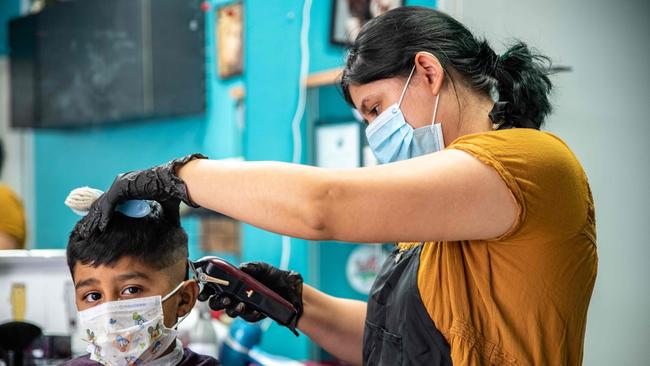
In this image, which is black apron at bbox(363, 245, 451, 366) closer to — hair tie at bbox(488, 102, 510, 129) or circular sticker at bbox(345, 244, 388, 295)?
hair tie at bbox(488, 102, 510, 129)

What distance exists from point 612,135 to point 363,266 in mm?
1236

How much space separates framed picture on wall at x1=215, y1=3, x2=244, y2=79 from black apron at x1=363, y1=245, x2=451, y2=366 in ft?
7.28

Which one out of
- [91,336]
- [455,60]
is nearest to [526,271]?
[455,60]

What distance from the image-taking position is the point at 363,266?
2.87 metres

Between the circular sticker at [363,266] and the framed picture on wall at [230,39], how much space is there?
3.87 feet

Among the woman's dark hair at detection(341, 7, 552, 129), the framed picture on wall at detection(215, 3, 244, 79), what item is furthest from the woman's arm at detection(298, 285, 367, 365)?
the framed picture on wall at detection(215, 3, 244, 79)

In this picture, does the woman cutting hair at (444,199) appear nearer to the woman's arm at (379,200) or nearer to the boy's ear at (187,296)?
the woman's arm at (379,200)

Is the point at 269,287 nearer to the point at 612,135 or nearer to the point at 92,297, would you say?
the point at 92,297

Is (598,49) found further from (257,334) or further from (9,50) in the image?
(9,50)

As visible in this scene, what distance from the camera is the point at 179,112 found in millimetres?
3947

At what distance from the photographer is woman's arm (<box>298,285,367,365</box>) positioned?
1.53 meters

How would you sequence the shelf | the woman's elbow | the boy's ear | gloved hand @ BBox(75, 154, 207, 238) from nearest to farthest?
the woman's elbow → gloved hand @ BBox(75, 154, 207, 238) → the boy's ear → the shelf

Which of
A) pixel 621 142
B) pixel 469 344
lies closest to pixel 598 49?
pixel 621 142

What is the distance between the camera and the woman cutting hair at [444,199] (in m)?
0.99
